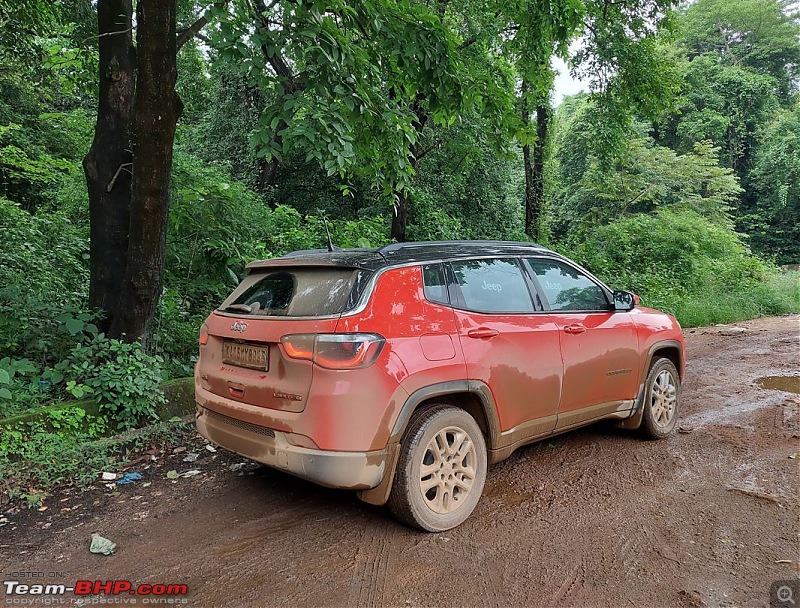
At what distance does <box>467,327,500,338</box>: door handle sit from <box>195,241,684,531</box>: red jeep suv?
0.5 inches

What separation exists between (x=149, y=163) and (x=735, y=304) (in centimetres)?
1463

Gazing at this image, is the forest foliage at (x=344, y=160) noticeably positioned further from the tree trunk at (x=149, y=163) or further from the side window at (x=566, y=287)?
the side window at (x=566, y=287)

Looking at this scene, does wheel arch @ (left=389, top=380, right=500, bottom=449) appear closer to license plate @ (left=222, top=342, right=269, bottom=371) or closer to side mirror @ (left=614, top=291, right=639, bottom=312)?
license plate @ (left=222, top=342, right=269, bottom=371)

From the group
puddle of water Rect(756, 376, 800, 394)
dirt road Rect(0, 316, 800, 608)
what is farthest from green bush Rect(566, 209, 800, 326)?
dirt road Rect(0, 316, 800, 608)

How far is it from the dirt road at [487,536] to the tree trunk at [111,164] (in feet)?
7.63

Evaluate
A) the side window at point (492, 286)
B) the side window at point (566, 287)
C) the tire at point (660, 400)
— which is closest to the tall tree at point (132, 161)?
the side window at point (492, 286)

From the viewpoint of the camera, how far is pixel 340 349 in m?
2.79

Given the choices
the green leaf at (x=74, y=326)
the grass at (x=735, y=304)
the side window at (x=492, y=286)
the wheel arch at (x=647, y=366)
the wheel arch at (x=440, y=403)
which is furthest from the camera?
the grass at (x=735, y=304)

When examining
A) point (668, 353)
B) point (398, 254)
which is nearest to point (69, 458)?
point (398, 254)

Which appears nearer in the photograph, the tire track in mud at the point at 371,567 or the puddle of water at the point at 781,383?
the tire track in mud at the point at 371,567

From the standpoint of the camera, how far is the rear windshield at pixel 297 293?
301 cm

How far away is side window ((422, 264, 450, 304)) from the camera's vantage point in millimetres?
3270

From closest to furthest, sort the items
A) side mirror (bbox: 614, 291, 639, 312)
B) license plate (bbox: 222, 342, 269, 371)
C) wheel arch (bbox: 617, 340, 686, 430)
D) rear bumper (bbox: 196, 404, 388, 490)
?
rear bumper (bbox: 196, 404, 388, 490) < license plate (bbox: 222, 342, 269, 371) < side mirror (bbox: 614, 291, 639, 312) < wheel arch (bbox: 617, 340, 686, 430)

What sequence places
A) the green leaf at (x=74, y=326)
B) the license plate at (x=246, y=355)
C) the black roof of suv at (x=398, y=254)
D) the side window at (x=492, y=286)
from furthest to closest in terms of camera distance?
the green leaf at (x=74, y=326)
the side window at (x=492, y=286)
the black roof of suv at (x=398, y=254)
the license plate at (x=246, y=355)
